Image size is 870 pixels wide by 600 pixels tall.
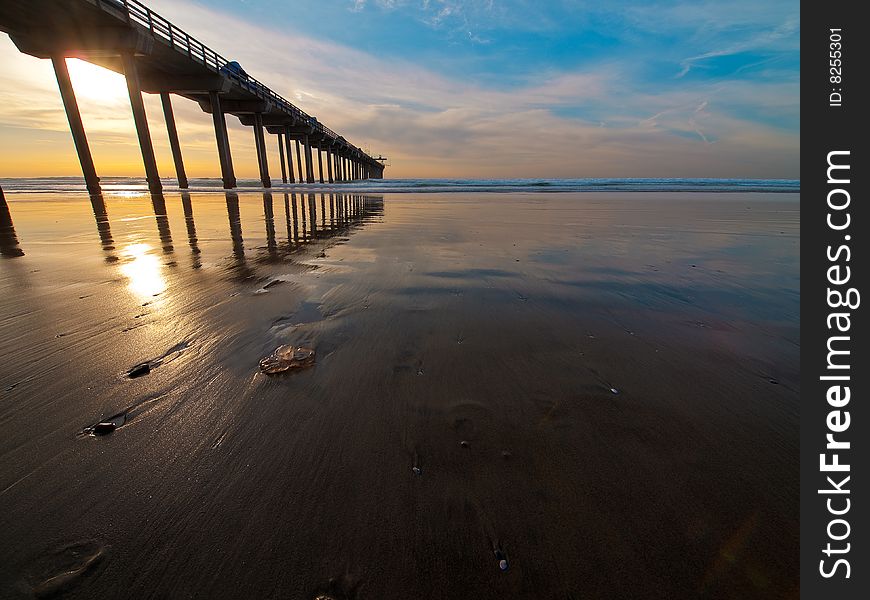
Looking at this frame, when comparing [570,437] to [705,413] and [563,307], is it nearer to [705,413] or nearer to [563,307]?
[705,413]

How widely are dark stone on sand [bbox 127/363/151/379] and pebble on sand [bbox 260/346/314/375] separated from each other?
1.79 ft

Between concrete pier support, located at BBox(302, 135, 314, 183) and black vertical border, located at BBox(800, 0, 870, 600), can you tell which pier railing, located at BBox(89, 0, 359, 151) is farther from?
black vertical border, located at BBox(800, 0, 870, 600)

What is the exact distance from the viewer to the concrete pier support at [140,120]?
15.8 meters

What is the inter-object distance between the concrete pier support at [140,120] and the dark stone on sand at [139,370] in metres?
19.8

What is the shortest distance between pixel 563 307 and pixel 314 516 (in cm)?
237

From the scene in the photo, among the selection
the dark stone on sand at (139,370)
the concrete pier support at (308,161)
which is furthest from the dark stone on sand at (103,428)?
the concrete pier support at (308,161)

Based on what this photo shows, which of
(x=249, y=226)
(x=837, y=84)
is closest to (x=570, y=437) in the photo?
(x=837, y=84)

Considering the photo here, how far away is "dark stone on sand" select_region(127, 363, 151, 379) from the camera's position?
5.79 ft

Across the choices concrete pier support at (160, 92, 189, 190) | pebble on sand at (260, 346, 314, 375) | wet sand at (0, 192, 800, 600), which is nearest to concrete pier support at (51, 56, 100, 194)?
concrete pier support at (160, 92, 189, 190)

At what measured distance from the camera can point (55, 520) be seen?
1.01 metres

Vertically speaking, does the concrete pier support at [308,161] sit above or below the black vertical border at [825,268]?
above

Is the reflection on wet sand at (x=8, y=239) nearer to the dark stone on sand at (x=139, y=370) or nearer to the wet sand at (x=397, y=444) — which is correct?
the wet sand at (x=397, y=444)

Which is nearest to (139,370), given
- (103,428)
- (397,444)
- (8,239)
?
(103,428)

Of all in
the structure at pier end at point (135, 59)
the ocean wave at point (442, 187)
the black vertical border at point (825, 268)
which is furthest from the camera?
the ocean wave at point (442, 187)
